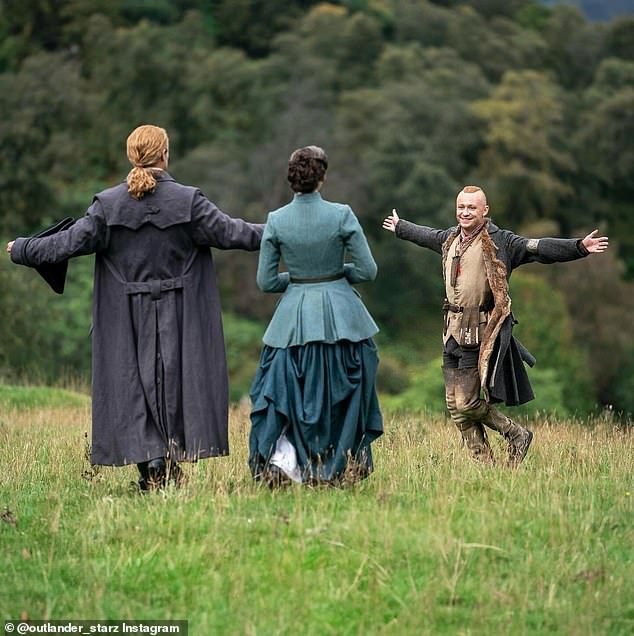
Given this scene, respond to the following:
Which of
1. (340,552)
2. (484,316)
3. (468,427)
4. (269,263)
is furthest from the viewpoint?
(468,427)

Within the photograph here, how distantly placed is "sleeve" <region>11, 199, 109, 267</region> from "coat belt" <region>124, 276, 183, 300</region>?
0.32 metres

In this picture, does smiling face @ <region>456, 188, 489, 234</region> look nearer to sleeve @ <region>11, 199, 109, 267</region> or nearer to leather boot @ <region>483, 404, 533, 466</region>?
leather boot @ <region>483, 404, 533, 466</region>

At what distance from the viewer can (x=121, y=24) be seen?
78562 millimetres

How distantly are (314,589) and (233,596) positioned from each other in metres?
0.38

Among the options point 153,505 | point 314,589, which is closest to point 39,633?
point 314,589

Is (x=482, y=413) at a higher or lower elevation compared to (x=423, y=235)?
lower

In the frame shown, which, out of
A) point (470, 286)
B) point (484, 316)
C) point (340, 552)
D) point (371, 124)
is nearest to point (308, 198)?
point (470, 286)

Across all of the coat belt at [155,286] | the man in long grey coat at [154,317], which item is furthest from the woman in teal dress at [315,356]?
the coat belt at [155,286]

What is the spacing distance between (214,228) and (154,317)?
638mm

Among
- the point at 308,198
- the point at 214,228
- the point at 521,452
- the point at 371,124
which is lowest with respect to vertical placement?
the point at 521,452

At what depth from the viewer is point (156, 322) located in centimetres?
883

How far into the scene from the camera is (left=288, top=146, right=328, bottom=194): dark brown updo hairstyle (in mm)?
8625

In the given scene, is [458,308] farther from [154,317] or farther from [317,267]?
[154,317]

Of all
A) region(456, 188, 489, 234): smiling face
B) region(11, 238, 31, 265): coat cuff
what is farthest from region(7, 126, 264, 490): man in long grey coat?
region(456, 188, 489, 234): smiling face
